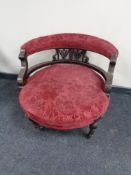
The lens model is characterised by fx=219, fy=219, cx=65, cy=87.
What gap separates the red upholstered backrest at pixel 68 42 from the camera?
1.50 m

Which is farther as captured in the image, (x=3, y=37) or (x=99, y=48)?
(x=3, y=37)

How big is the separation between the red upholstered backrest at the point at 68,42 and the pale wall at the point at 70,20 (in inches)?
5.1

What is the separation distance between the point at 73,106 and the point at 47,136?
0.43 meters

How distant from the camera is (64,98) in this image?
1.36 metres

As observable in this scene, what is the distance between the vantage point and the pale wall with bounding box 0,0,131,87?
60.1 inches

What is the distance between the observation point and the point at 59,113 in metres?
1.29

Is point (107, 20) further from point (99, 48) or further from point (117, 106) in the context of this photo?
point (117, 106)

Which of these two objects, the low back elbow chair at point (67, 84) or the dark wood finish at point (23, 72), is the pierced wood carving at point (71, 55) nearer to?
the low back elbow chair at point (67, 84)

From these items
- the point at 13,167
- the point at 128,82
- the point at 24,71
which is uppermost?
the point at 24,71

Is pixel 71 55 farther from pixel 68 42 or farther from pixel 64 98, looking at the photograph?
pixel 64 98

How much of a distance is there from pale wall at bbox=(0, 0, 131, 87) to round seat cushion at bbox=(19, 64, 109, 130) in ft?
1.10

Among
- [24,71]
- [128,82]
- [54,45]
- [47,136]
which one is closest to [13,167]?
[47,136]

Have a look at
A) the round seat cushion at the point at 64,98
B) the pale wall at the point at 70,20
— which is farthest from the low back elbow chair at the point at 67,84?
the pale wall at the point at 70,20

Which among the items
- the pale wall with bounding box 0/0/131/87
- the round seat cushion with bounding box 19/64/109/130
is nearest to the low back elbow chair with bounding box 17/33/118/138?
the round seat cushion with bounding box 19/64/109/130
